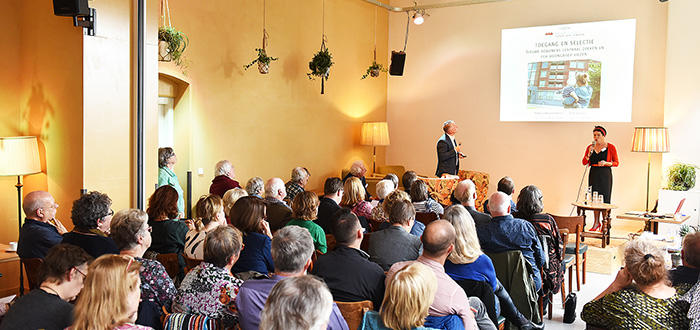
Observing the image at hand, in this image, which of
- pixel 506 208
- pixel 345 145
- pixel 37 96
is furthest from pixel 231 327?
pixel 345 145

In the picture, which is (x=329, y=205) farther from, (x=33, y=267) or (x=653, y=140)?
(x=653, y=140)

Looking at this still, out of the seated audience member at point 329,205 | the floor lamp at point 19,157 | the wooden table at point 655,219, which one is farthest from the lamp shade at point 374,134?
the floor lamp at point 19,157

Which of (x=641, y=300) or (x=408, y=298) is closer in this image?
(x=408, y=298)

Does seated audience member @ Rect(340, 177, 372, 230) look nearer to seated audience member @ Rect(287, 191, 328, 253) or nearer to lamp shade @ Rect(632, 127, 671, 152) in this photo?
seated audience member @ Rect(287, 191, 328, 253)

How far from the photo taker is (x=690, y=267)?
3449 mm

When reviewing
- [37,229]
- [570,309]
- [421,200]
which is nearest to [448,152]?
[421,200]

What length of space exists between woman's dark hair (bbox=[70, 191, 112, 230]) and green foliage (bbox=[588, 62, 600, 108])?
27.8 feet

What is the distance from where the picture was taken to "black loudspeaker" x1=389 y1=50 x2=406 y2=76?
35.7 ft

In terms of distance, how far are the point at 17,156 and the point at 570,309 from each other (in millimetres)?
4739

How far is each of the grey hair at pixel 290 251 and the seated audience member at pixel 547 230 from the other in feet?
8.88

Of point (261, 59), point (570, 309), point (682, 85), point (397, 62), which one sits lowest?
point (570, 309)

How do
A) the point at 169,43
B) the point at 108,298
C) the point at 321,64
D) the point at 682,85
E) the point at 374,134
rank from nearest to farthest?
the point at 108,298 < the point at 169,43 < the point at 682,85 < the point at 321,64 < the point at 374,134

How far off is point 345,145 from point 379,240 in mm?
7142

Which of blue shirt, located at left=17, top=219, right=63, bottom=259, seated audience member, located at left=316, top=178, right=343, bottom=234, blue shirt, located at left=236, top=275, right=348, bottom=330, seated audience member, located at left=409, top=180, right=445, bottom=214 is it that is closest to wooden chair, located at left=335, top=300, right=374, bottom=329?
blue shirt, located at left=236, top=275, right=348, bottom=330
